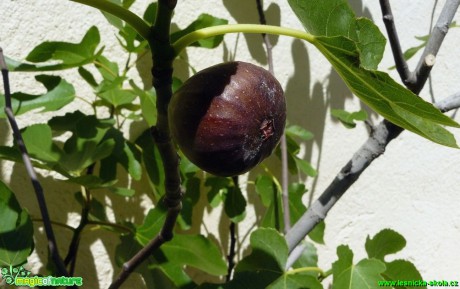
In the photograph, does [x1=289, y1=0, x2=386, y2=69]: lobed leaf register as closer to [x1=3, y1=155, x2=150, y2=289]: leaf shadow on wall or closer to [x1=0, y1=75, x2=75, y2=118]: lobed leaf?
[x1=0, y1=75, x2=75, y2=118]: lobed leaf

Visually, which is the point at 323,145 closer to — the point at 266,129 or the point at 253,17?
the point at 253,17

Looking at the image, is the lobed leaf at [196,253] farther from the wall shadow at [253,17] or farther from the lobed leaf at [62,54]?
the wall shadow at [253,17]

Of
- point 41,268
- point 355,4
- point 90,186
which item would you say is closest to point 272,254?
point 90,186

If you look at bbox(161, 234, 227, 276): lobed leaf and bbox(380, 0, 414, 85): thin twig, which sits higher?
bbox(380, 0, 414, 85): thin twig

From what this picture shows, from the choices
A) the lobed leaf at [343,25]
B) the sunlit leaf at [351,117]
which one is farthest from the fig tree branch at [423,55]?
the sunlit leaf at [351,117]

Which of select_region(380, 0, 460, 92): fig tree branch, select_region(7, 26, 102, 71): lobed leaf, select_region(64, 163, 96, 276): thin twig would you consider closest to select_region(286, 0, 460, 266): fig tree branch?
select_region(380, 0, 460, 92): fig tree branch

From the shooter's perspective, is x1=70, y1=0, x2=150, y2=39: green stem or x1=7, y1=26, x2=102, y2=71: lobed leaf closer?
x1=70, y1=0, x2=150, y2=39: green stem

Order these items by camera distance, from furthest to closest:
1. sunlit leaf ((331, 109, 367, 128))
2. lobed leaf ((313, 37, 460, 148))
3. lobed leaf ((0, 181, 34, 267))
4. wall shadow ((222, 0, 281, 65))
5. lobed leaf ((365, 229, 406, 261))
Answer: wall shadow ((222, 0, 281, 65)), sunlit leaf ((331, 109, 367, 128)), lobed leaf ((365, 229, 406, 261)), lobed leaf ((0, 181, 34, 267)), lobed leaf ((313, 37, 460, 148))
